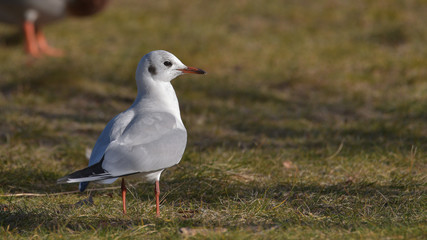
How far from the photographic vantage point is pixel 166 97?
11.6ft

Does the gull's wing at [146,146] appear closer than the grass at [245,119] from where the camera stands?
Yes

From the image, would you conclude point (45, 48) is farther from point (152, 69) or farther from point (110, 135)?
point (110, 135)

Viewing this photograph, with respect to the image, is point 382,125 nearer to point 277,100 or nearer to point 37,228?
point 277,100

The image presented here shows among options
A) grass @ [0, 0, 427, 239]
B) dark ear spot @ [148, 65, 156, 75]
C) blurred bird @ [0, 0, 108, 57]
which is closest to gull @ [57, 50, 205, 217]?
dark ear spot @ [148, 65, 156, 75]

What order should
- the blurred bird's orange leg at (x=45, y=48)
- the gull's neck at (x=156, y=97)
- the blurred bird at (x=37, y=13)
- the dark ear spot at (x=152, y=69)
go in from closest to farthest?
the gull's neck at (x=156, y=97) → the dark ear spot at (x=152, y=69) → the blurred bird at (x=37, y=13) → the blurred bird's orange leg at (x=45, y=48)

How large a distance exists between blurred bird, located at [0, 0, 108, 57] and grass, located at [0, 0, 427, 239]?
0.27m

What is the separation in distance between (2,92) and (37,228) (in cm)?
395

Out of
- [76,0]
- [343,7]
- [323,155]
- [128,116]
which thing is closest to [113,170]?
[128,116]

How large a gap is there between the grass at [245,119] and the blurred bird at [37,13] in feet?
0.87

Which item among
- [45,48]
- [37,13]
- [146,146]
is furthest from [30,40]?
[146,146]

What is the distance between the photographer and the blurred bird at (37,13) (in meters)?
7.66

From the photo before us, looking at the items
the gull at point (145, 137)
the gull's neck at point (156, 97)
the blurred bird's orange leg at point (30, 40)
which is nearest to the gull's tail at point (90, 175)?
the gull at point (145, 137)

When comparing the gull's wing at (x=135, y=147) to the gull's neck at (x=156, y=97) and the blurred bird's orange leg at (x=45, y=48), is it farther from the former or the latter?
the blurred bird's orange leg at (x=45, y=48)

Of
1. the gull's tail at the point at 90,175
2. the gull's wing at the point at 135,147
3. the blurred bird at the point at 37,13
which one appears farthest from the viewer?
the blurred bird at the point at 37,13
